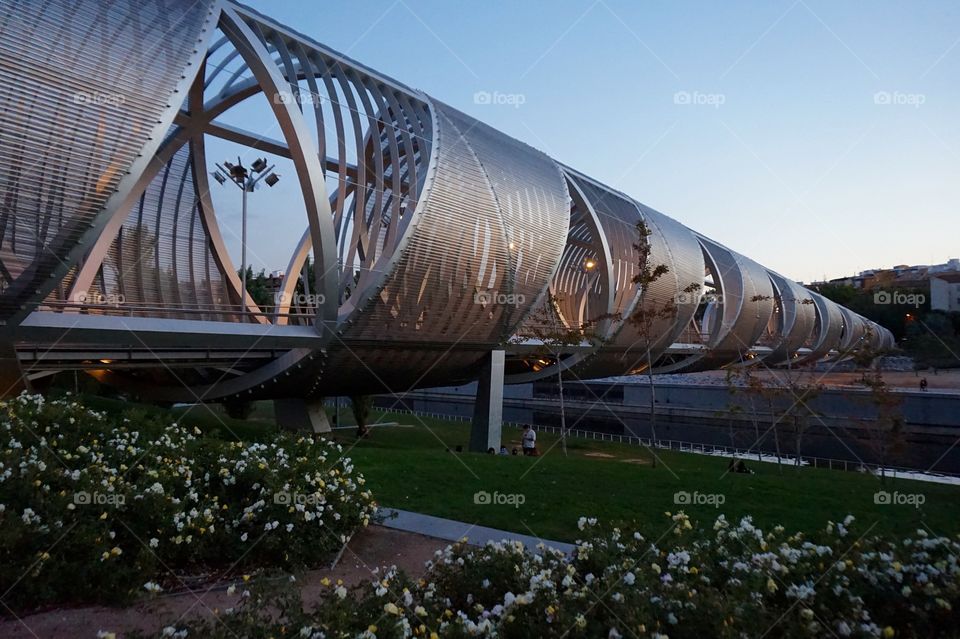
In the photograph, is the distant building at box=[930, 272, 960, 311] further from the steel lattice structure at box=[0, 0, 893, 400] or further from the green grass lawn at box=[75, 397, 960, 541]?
the green grass lawn at box=[75, 397, 960, 541]

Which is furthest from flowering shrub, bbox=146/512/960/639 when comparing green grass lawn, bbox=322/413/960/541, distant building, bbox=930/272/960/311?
distant building, bbox=930/272/960/311

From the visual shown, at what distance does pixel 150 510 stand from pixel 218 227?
64.1 ft

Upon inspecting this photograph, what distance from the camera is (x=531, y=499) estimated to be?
383 inches

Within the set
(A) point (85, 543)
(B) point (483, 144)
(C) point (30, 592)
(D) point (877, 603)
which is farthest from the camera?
(B) point (483, 144)

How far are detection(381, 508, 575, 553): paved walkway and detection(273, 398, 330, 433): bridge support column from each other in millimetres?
14857

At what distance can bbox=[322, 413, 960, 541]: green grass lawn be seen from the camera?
8.64 metres

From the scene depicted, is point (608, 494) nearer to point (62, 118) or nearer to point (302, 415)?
point (62, 118)

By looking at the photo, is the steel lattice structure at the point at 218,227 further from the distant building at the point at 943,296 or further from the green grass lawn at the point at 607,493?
the distant building at the point at 943,296

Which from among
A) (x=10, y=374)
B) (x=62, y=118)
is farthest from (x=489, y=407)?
(x=62, y=118)

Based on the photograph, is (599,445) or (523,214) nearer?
(523,214)

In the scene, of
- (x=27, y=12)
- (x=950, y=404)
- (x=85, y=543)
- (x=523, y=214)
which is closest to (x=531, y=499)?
(x=85, y=543)

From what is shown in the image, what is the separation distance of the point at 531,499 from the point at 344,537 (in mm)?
3517

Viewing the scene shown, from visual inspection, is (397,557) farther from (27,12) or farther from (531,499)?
(27,12)

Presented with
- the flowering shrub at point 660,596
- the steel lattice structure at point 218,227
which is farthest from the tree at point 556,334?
the flowering shrub at point 660,596
